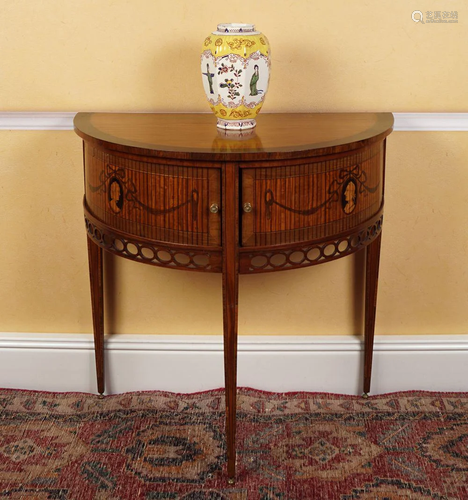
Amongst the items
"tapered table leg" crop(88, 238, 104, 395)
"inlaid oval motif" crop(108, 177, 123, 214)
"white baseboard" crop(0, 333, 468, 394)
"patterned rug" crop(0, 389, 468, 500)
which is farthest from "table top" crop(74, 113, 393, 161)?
"patterned rug" crop(0, 389, 468, 500)

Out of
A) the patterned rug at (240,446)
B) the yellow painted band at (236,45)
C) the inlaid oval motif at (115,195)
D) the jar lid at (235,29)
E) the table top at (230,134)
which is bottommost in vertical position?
the patterned rug at (240,446)

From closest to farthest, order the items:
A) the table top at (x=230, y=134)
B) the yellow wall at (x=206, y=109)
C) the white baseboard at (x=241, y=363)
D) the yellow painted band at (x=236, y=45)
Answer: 1. the table top at (x=230, y=134)
2. the yellow painted band at (x=236, y=45)
3. the yellow wall at (x=206, y=109)
4. the white baseboard at (x=241, y=363)

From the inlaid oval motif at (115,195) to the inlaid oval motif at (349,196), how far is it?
0.61m

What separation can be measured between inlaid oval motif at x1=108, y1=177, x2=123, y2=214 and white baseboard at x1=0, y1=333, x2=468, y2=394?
744mm

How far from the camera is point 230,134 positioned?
1.98 m

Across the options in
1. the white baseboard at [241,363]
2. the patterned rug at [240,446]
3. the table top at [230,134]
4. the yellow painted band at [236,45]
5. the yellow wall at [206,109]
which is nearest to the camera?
the table top at [230,134]

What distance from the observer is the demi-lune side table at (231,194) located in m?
1.80

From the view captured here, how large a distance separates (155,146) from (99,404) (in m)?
1.10

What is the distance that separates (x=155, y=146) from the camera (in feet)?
6.00

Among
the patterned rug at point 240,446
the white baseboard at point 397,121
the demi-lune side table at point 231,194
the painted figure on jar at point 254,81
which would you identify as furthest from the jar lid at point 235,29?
the patterned rug at point 240,446

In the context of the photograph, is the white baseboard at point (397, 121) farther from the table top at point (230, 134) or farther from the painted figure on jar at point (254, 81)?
the painted figure on jar at point (254, 81)

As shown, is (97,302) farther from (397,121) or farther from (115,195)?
(397,121)

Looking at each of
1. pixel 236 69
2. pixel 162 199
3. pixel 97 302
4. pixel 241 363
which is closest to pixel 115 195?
pixel 162 199

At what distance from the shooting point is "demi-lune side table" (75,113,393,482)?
5.91 ft
